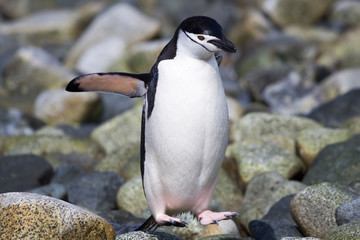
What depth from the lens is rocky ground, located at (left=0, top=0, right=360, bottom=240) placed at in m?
5.57

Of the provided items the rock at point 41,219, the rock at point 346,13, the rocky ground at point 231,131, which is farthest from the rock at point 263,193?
the rock at point 346,13

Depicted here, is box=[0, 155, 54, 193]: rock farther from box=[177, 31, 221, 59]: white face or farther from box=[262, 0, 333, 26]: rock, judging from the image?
box=[262, 0, 333, 26]: rock

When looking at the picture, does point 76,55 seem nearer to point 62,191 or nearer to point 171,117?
point 62,191

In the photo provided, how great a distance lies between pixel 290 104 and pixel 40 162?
6318mm

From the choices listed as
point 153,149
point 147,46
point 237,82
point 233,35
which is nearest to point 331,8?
point 233,35

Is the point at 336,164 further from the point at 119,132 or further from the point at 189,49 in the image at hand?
the point at 119,132

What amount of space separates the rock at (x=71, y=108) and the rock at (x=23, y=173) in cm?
371

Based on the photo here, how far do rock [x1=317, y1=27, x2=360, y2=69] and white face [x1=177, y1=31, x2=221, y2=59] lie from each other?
423 inches

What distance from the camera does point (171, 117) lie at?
4293 mm

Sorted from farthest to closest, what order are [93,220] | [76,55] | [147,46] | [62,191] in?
[76,55], [147,46], [62,191], [93,220]

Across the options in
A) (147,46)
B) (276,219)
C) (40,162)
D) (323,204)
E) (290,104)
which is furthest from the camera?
(147,46)

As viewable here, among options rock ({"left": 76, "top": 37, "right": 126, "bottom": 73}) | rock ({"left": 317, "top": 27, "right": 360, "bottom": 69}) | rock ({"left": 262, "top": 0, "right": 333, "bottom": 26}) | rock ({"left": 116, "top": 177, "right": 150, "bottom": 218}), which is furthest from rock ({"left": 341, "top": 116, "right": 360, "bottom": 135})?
rock ({"left": 262, "top": 0, "right": 333, "bottom": 26})

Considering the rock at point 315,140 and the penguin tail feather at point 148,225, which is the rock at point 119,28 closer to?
the rock at point 315,140

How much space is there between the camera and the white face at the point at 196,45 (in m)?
4.14
